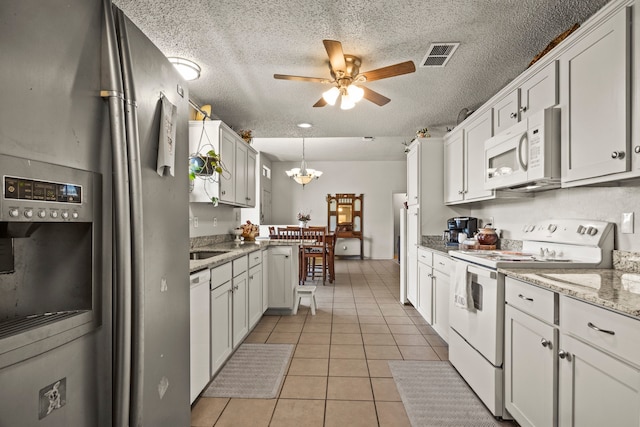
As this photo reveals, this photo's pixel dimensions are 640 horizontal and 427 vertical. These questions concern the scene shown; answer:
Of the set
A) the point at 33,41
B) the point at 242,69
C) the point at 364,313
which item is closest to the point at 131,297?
the point at 33,41

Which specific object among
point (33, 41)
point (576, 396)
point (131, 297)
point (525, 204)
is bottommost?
point (576, 396)

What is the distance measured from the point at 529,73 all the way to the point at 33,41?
253 cm

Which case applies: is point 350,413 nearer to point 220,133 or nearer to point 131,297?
point 131,297

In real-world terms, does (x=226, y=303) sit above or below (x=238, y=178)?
below

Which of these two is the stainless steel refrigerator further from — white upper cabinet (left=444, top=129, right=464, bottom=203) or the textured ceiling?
white upper cabinet (left=444, top=129, right=464, bottom=203)

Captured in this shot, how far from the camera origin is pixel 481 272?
202cm

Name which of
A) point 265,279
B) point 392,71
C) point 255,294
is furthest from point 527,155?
point 265,279

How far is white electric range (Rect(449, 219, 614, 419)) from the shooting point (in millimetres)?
1863

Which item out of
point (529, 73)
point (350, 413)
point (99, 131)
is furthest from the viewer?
point (529, 73)

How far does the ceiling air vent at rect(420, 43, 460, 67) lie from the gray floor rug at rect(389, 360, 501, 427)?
235 cm

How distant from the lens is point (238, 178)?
3740mm

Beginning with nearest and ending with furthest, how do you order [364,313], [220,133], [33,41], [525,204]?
[33,41] → [525,204] → [220,133] → [364,313]

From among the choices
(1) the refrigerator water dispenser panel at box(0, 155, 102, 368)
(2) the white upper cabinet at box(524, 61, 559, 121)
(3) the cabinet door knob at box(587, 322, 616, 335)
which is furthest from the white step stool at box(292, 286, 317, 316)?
(1) the refrigerator water dispenser panel at box(0, 155, 102, 368)

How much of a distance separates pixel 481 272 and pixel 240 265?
5.99 ft
